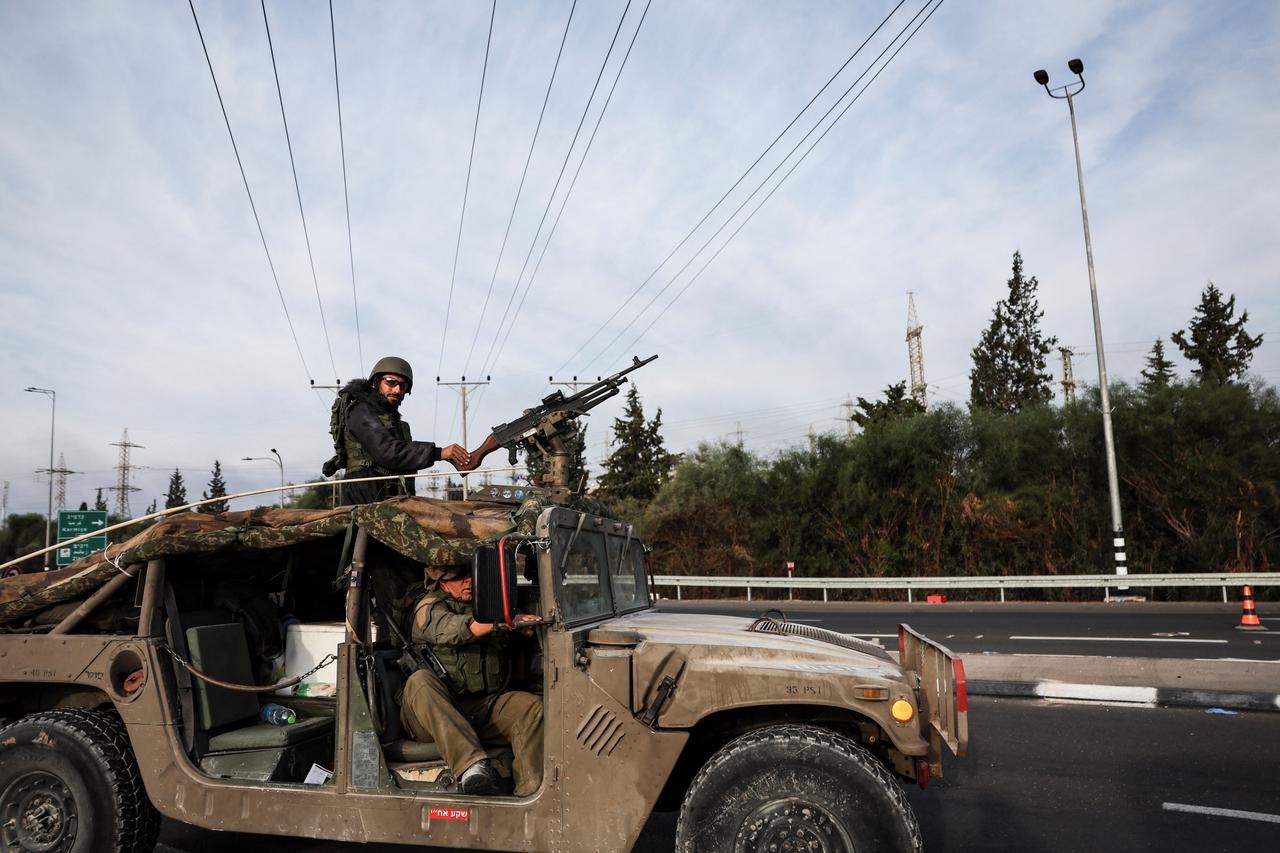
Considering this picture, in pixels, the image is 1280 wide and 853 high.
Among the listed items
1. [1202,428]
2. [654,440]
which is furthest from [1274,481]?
[654,440]

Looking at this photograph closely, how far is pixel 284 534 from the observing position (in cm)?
432

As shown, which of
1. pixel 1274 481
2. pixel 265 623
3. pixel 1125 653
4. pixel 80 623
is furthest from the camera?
pixel 1274 481

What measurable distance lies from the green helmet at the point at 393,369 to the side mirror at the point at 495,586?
7.47ft

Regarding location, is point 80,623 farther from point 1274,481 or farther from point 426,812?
point 1274,481

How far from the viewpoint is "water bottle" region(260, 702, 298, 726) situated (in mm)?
4586

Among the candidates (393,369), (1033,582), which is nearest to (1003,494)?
(1033,582)

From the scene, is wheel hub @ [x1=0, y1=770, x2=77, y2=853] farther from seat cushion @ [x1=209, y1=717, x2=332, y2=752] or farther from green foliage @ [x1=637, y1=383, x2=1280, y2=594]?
green foliage @ [x1=637, y1=383, x2=1280, y2=594]

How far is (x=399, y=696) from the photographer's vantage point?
4289 millimetres

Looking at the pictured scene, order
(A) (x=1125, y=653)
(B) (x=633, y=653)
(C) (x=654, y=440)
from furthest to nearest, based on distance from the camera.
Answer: (C) (x=654, y=440) → (A) (x=1125, y=653) → (B) (x=633, y=653)

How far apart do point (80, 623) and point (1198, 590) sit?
21.3 m

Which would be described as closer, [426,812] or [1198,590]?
[426,812]

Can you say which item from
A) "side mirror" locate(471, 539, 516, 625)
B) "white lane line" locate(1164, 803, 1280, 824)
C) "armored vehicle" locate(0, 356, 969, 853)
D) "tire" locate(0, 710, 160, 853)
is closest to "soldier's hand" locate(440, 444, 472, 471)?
"armored vehicle" locate(0, 356, 969, 853)

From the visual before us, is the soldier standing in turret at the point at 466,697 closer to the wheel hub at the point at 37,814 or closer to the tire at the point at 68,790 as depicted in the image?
the tire at the point at 68,790

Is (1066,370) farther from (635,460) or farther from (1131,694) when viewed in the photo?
(1131,694)
